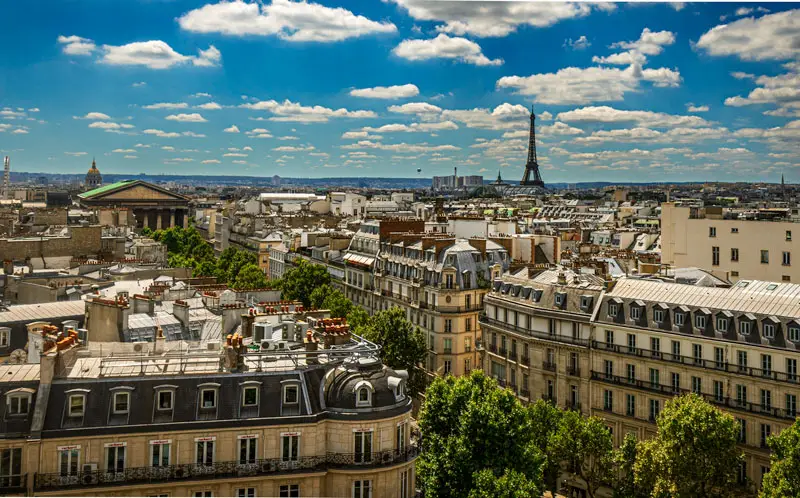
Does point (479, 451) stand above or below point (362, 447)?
below

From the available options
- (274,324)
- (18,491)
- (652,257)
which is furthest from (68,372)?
(652,257)

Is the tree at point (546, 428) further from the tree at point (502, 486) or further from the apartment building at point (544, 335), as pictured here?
the tree at point (502, 486)

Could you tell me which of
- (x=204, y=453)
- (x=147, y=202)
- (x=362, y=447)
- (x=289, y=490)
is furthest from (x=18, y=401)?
(x=147, y=202)

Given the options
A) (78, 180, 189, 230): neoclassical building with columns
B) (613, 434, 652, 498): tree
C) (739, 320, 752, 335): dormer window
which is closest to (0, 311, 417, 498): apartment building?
(613, 434, 652, 498): tree

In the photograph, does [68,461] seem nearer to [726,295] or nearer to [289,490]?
[289,490]

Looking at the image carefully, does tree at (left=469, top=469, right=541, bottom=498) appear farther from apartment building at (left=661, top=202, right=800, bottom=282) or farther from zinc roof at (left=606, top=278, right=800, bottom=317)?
apartment building at (left=661, top=202, right=800, bottom=282)

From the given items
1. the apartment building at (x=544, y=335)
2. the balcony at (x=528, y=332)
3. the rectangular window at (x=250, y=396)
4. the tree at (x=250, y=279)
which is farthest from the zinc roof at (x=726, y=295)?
the tree at (x=250, y=279)
